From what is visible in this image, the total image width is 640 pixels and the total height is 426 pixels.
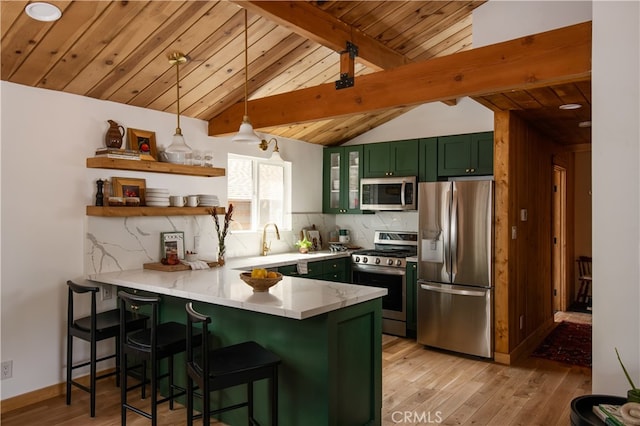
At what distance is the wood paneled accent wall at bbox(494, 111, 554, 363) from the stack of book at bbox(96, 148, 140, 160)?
3.24 m

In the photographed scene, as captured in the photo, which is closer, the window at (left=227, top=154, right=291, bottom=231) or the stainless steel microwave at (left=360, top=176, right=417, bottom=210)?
the window at (left=227, top=154, right=291, bottom=231)

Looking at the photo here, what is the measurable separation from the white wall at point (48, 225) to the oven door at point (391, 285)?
244cm

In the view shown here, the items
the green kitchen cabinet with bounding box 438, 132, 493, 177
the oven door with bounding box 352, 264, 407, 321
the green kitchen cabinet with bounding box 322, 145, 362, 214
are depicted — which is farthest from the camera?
the green kitchen cabinet with bounding box 322, 145, 362, 214

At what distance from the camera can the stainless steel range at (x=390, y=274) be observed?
A: 4930 millimetres

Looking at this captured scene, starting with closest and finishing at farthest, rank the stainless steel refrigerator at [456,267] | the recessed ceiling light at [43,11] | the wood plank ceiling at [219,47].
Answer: the recessed ceiling light at [43,11], the wood plank ceiling at [219,47], the stainless steel refrigerator at [456,267]

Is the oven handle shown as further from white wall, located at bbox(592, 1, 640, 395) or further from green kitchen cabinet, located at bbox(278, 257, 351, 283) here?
white wall, located at bbox(592, 1, 640, 395)

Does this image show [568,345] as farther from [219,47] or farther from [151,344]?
[219,47]

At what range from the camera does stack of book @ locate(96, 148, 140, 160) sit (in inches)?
139

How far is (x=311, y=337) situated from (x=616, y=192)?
1.73 metres

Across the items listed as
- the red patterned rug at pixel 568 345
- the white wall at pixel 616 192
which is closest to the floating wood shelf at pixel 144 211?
the white wall at pixel 616 192

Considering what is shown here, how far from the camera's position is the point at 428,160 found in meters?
5.06

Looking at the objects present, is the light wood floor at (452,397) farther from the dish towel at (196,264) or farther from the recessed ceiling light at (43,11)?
the recessed ceiling light at (43,11)

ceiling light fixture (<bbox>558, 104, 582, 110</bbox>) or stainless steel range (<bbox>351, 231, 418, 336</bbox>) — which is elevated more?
ceiling light fixture (<bbox>558, 104, 582, 110</bbox>)

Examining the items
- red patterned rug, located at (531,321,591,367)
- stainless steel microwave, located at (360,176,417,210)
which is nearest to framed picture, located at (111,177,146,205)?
stainless steel microwave, located at (360,176,417,210)
